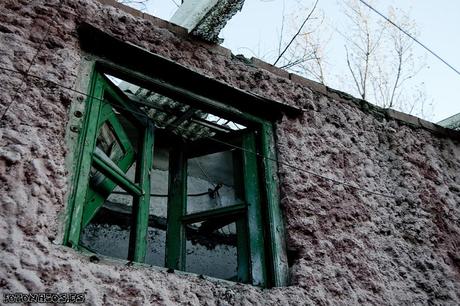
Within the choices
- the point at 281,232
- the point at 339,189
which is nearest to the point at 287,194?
the point at 281,232

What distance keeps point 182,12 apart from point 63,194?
63.1 inches

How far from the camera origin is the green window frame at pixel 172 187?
86.4 inches

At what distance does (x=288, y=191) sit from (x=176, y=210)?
0.72 m

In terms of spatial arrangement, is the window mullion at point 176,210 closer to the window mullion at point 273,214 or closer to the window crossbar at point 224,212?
the window crossbar at point 224,212

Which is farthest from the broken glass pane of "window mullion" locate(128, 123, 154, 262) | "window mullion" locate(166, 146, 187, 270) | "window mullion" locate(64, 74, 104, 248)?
"window mullion" locate(64, 74, 104, 248)

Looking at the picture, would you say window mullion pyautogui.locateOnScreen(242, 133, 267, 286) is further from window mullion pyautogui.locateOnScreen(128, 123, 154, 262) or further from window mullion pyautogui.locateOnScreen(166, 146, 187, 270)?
window mullion pyautogui.locateOnScreen(128, 123, 154, 262)

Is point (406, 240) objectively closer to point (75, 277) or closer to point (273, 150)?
point (273, 150)

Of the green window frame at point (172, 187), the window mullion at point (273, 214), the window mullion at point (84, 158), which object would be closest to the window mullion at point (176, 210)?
the green window frame at point (172, 187)

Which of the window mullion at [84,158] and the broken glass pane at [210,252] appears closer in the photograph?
the window mullion at [84,158]

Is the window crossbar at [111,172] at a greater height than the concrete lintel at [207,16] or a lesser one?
lesser

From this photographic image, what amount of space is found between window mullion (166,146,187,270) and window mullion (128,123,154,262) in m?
0.35

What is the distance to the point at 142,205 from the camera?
242 cm

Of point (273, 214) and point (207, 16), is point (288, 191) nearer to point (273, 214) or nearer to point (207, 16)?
point (273, 214)

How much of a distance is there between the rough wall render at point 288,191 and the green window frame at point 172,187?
9 centimetres
